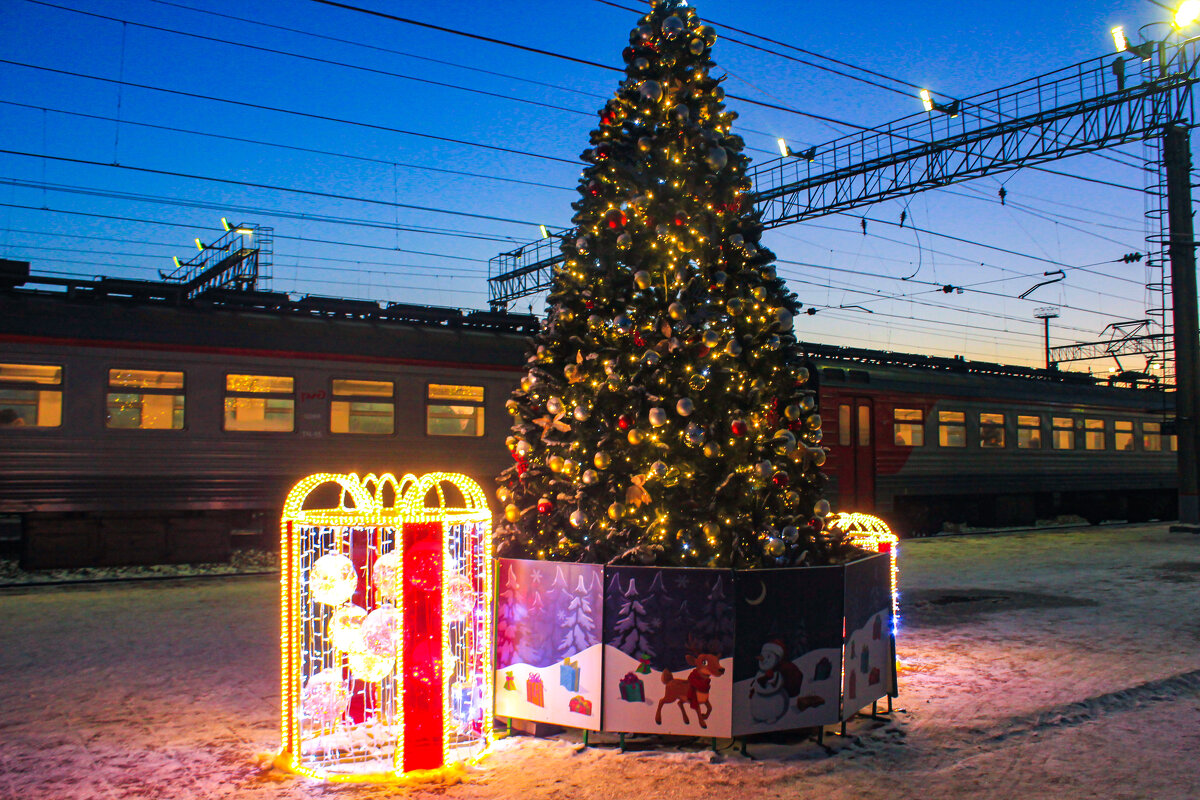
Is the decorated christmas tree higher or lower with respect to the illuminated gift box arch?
higher

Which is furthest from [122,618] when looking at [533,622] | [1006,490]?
[1006,490]

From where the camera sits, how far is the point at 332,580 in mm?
4715

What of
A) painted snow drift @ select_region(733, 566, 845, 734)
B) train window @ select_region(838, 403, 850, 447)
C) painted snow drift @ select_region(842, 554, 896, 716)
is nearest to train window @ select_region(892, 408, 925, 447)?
train window @ select_region(838, 403, 850, 447)

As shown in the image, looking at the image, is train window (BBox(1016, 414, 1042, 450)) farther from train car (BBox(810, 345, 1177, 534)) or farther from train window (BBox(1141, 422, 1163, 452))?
train window (BBox(1141, 422, 1163, 452))

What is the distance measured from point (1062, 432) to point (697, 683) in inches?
758

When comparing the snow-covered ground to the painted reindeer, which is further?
the painted reindeer

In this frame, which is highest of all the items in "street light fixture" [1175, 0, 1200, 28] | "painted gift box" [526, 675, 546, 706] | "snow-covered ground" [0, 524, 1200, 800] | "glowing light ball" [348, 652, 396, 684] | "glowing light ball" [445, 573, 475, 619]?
"street light fixture" [1175, 0, 1200, 28]

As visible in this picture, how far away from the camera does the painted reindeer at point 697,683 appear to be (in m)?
4.74

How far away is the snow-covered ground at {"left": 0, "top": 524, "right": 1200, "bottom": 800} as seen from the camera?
4.28m

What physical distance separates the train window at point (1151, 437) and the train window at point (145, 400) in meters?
23.3

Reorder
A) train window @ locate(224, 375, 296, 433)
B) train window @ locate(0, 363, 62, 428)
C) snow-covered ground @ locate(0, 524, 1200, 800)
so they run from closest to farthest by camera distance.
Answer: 1. snow-covered ground @ locate(0, 524, 1200, 800)
2. train window @ locate(0, 363, 62, 428)
3. train window @ locate(224, 375, 296, 433)

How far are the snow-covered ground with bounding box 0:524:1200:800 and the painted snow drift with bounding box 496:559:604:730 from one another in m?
0.23

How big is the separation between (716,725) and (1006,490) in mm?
16709

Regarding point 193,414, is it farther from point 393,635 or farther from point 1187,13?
point 1187,13
